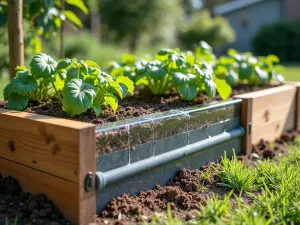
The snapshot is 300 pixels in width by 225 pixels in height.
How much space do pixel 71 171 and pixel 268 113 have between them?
2520 mm

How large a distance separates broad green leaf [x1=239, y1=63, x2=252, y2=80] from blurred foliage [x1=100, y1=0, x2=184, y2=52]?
1337cm

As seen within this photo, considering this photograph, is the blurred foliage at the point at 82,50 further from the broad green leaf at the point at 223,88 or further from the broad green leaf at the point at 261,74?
the broad green leaf at the point at 223,88

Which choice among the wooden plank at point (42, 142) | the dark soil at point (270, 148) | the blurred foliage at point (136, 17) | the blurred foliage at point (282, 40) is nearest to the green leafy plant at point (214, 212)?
the wooden plank at point (42, 142)

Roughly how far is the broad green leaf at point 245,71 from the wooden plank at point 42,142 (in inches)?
109

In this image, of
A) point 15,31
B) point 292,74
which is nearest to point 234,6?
point 292,74

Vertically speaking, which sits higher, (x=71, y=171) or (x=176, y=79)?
(x=176, y=79)

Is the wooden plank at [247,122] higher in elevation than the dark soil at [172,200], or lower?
higher

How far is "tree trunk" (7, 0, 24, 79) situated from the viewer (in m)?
3.36

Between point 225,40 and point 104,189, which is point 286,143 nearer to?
point 104,189

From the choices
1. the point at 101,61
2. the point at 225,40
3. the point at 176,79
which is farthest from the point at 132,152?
the point at 225,40

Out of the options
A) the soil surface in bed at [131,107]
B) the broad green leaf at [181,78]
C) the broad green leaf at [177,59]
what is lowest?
the soil surface in bed at [131,107]

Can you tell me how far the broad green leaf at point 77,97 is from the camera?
2496 mm

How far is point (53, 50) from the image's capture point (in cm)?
1192

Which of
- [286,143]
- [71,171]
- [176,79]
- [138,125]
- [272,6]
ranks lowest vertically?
[286,143]
